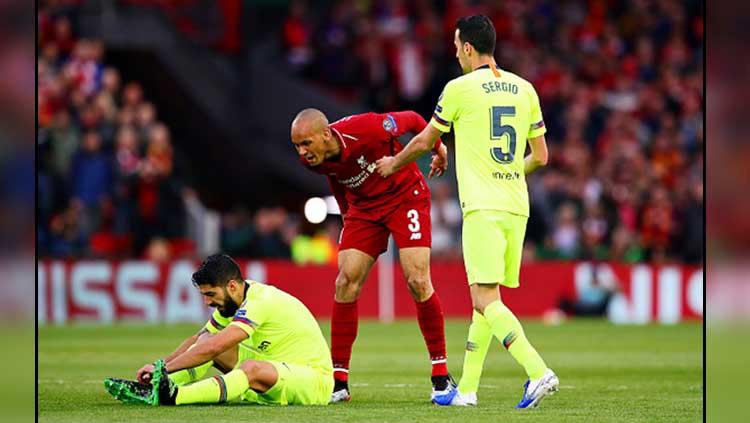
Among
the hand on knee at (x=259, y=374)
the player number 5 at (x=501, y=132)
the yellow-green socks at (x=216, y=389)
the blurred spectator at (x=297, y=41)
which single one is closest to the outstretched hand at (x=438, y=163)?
the player number 5 at (x=501, y=132)

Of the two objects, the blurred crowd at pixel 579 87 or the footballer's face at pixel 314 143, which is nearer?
the footballer's face at pixel 314 143

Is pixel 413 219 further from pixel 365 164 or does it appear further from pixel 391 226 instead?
pixel 365 164

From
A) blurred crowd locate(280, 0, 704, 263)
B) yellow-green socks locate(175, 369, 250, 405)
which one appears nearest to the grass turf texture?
yellow-green socks locate(175, 369, 250, 405)

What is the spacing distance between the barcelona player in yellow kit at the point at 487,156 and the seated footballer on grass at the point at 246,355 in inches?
37.9

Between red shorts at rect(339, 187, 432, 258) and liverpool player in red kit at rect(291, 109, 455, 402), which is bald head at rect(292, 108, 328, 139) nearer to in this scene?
liverpool player in red kit at rect(291, 109, 455, 402)

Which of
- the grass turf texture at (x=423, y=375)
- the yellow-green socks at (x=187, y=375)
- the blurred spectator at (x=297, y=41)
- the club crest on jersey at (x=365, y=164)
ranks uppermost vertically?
the blurred spectator at (x=297, y=41)

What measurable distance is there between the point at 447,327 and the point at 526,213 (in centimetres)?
1085

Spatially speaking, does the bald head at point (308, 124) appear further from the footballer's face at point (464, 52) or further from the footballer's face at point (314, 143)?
the footballer's face at point (464, 52)

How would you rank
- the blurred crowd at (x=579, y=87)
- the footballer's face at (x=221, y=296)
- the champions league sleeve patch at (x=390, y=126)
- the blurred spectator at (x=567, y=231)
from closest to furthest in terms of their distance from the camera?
the footballer's face at (x=221, y=296), the champions league sleeve patch at (x=390, y=126), the blurred spectator at (x=567, y=231), the blurred crowd at (x=579, y=87)

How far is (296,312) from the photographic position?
23.6 ft

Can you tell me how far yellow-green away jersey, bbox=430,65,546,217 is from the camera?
684 cm

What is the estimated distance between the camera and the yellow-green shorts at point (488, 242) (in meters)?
6.72

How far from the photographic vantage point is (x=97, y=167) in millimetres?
17953

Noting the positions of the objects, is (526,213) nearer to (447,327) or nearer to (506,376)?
(506,376)
